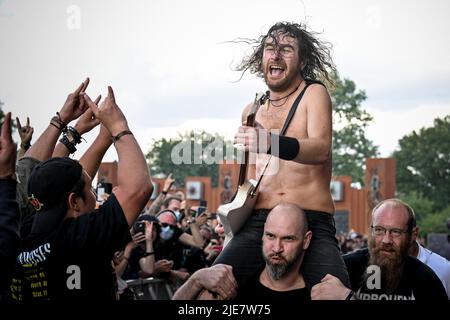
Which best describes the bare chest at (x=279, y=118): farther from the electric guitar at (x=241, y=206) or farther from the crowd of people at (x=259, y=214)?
the electric guitar at (x=241, y=206)

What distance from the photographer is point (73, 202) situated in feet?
14.3

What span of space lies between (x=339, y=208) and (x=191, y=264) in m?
34.7

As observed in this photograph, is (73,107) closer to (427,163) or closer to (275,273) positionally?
(275,273)

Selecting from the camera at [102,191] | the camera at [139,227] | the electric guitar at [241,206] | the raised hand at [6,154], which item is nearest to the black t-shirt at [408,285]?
the electric guitar at [241,206]

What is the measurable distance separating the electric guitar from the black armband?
15.8 inches

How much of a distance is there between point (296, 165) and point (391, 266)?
0.93 meters

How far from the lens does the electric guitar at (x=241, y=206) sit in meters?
5.46

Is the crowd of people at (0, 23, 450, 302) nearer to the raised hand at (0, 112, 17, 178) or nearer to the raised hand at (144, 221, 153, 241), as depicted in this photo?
the raised hand at (0, 112, 17, 178)

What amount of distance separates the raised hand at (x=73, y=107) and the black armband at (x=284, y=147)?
4.02 feet

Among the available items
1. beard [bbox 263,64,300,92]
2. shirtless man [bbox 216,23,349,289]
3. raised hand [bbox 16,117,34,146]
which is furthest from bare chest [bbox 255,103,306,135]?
raised hand [bbox 16,117,34,146]

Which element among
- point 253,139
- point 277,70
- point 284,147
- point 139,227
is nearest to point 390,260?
point 284,147

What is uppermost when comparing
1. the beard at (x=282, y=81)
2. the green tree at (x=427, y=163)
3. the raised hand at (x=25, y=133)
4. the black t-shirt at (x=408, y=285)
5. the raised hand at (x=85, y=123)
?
the beard at (x=282, y=81)

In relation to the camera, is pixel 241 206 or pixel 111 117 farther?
pixel 241 206
